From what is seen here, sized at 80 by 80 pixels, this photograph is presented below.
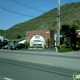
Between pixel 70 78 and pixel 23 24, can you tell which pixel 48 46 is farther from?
pixel 23 24

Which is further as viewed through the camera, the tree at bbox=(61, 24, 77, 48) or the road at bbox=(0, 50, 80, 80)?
the tree at bbox=(61, 24, 77, 48)

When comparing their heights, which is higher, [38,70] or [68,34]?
[68,34]

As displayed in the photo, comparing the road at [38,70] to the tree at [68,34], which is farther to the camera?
the tree at [68,34]

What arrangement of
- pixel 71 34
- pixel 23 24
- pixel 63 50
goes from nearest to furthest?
pixel 63 50
pixel 71 34
pixel 23 24

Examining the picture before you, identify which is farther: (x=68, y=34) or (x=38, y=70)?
(x=68, y=34)

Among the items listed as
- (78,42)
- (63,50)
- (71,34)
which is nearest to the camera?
(63,50)

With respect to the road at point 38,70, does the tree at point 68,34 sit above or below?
above

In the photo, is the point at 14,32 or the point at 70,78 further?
the point at 14,32

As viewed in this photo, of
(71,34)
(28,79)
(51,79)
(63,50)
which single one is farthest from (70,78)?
(71,34)

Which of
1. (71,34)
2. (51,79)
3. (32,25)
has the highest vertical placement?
(32,25)

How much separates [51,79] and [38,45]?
58992 mm

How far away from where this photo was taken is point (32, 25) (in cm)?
17700

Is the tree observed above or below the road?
above

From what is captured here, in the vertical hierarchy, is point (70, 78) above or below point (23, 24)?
below
